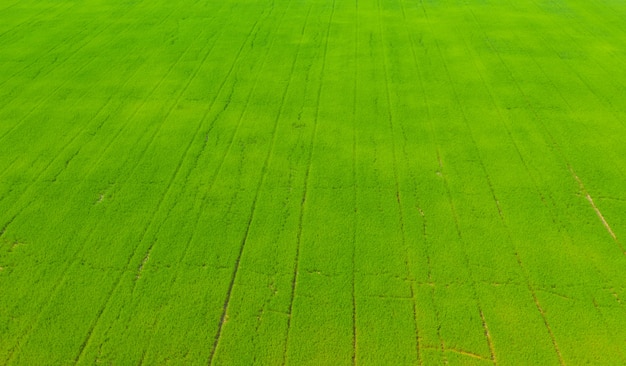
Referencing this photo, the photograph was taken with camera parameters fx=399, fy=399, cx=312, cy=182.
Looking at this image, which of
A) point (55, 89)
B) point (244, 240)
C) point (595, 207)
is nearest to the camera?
point (244, 240)

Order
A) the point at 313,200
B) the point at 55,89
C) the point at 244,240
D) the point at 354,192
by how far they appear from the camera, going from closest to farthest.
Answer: the point at 244,240
the point at 313,200
the point at 354,192
the point at 55,89

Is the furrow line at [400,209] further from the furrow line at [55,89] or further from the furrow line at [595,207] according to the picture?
the furrow line at [55,89]

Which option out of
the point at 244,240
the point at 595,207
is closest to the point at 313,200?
the point at 244,240

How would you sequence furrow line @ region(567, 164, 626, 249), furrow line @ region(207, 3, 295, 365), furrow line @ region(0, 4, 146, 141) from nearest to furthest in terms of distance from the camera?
1. furrow line @ region(207, 3, 295, 365)
2. furrow line @ region(567, 164, 626, 249)
3. furrow line @ region(0, 4, 146, 141)

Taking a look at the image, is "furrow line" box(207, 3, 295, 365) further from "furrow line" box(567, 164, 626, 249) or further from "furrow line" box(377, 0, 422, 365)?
"furrow line" box(567, 164, 626, 249)

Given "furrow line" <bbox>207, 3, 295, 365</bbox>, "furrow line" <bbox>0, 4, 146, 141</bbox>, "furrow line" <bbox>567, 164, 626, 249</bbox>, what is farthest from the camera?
"furrow line" <bbox>0, 4, 146, 141</bbox>

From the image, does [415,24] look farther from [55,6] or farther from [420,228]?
[55,6]

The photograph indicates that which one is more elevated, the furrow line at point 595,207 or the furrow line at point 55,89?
the furrow line at point 55,89

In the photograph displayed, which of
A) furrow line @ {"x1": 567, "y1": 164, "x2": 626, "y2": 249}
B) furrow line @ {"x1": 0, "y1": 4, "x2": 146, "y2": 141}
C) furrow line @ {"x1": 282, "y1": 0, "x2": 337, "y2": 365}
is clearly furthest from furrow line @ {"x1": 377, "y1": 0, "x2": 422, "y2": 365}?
furrow line @ {"x1": 0, "y1": 4, "x2": 146, "y2": 141}

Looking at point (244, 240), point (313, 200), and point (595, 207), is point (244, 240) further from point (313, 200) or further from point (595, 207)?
point (595, 207)

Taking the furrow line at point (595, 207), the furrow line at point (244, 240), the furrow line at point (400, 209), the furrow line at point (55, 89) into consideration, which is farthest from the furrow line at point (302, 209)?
the furrow line at point (55, 89)
